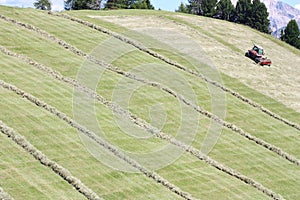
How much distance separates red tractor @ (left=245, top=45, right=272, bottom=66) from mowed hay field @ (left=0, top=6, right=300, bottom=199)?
126cm

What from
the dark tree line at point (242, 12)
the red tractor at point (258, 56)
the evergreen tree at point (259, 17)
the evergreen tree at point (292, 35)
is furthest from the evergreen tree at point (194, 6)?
the red tractor at point (258, 56)

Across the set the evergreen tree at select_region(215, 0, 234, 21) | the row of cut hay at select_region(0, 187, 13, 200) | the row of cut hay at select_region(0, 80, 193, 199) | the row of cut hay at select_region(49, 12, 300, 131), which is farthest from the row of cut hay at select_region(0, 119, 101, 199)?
the evergreen tree at select_region(215, 0, 234, 21)

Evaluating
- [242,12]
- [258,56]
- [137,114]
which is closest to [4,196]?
[137,114]

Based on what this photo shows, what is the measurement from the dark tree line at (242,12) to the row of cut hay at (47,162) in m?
93.3

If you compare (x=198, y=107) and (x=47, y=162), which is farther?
(x=198, y=107)

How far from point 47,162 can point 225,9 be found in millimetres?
102981

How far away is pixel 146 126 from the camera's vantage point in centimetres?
4338

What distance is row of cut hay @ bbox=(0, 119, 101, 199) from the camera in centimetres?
3120

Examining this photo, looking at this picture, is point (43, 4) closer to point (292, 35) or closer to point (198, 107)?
point (292, 35)

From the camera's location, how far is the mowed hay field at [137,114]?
111ft

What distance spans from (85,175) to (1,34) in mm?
Result: 33392

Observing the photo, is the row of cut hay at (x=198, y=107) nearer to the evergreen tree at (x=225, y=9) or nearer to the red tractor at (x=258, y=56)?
the red tractor at (x=258, y=56)

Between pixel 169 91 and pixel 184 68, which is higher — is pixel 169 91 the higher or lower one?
the lower one

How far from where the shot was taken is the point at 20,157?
33750 mm
